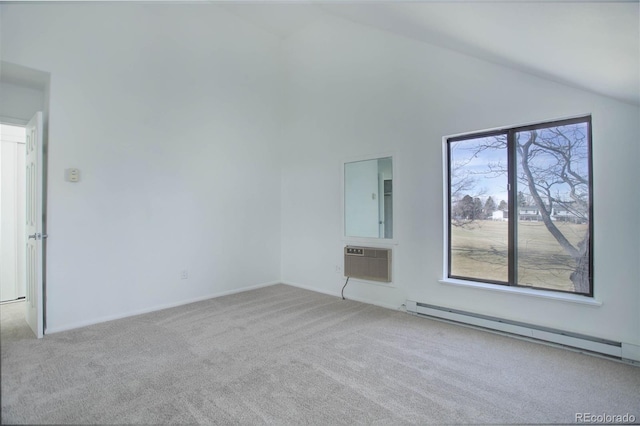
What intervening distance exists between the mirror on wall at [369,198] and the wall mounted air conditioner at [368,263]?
21cm

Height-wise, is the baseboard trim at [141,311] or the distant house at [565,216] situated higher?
the distant house at [565,216]

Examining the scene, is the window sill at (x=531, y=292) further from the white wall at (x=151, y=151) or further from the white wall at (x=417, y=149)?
the white wall at (x=151, y=151)

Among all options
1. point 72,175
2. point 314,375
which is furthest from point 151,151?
point 314,375

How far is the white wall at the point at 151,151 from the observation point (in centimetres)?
322

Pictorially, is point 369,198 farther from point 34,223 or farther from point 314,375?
point 34,223

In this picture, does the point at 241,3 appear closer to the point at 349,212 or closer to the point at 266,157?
the point at 266,157

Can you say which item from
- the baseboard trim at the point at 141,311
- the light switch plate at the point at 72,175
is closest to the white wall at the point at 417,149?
the baseboard trim at the point at 141,311

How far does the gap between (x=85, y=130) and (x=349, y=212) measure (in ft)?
10.5

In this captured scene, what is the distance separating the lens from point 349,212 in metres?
4.50

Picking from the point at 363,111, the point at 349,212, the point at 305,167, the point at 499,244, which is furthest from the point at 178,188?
the point at 499,244

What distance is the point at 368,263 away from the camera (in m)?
4.13

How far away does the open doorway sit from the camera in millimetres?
3305

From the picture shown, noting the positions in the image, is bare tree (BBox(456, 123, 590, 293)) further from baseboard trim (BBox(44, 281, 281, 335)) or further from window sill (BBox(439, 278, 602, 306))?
baseboard trim (BBox(44, 281, 281, 335))

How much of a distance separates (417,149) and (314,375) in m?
2.65
